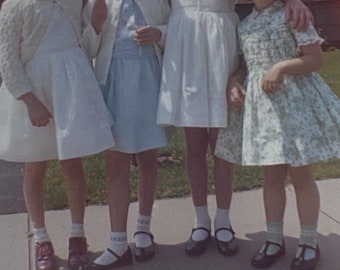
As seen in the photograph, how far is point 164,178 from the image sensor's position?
16.7 ft

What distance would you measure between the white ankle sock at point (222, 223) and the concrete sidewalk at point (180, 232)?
92mm

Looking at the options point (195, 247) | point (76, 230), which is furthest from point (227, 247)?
point (76, 230)

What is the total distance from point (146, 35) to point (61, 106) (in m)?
0.53

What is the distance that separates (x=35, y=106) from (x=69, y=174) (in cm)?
45

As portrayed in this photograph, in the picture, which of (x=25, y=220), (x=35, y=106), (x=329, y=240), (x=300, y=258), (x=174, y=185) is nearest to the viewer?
(x=35, y=106)

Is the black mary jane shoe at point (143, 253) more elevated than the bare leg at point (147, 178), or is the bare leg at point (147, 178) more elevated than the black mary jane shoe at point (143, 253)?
the bare leg at point (147, 178)

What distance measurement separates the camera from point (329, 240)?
405 centimetres

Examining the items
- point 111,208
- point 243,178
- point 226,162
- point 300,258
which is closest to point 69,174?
point 111,208

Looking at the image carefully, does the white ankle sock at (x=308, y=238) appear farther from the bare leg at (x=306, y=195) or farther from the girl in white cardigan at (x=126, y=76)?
the girl in white cardigan at (x=126, y=76)

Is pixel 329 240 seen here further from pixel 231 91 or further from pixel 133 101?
pixel 133 101

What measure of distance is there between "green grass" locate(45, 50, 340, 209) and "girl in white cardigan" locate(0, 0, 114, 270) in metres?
1.19

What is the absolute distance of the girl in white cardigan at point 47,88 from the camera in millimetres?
3424

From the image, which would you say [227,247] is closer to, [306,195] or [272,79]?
[306,195]

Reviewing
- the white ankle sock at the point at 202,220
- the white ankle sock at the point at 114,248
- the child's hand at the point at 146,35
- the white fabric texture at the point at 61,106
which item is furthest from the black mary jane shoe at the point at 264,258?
the child's hand at the point at 146,35
